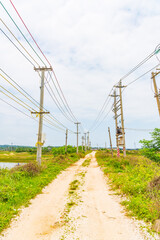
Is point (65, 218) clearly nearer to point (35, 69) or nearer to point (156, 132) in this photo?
point (35, 69)

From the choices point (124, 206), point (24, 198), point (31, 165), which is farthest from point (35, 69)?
point (124, 206)

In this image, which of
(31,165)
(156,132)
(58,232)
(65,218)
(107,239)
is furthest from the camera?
(156,132)

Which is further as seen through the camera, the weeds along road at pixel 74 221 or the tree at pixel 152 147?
the tree at pixel 152 147

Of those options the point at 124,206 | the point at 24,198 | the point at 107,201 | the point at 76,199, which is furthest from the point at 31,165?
the point at 124,206

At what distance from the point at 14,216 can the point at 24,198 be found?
1589mm

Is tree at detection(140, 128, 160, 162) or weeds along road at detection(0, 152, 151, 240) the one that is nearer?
weeds along road at detection(0, 152, 151, 240)

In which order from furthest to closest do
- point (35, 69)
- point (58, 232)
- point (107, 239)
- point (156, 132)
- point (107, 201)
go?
1. point (156, 132)
2. point (35, 69)
3. point (107, 201)
4. point (58, 232)
5. point (107, 239)

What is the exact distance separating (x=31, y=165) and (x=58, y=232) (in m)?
8.04

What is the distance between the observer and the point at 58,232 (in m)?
4.11

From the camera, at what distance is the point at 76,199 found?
6754 mm

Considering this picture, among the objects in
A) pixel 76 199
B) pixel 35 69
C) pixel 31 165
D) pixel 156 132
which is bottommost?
pixel 76 199

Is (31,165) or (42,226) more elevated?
(31,165)

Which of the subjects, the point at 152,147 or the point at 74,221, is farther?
the point at 152,147

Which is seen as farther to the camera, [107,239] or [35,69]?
[35,69]
